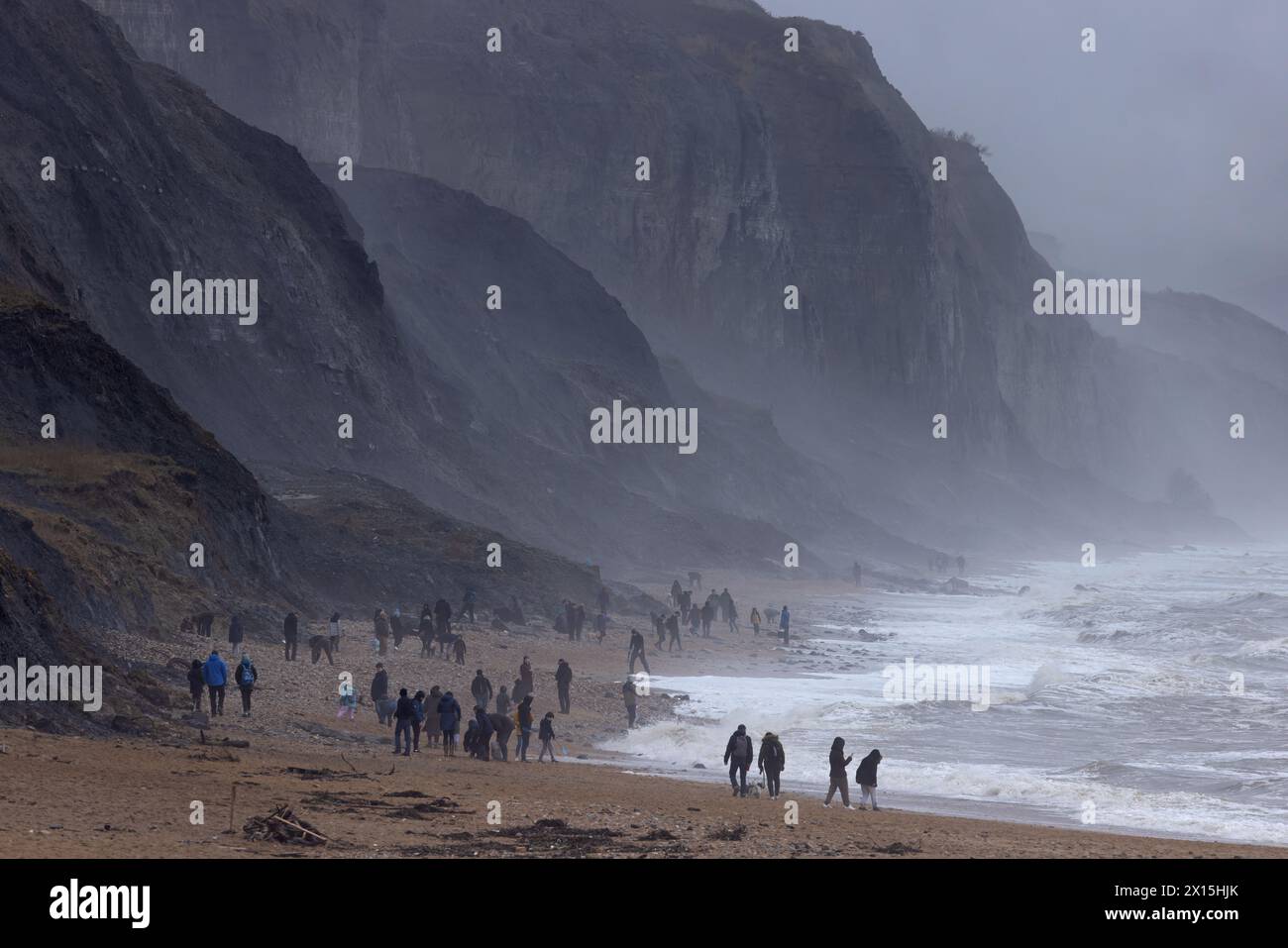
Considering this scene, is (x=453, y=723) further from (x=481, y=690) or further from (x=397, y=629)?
(x=397, y=629)

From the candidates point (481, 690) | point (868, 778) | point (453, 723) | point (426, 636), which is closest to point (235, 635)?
point (481, 690)

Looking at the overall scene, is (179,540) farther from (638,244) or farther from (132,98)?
(638,244)

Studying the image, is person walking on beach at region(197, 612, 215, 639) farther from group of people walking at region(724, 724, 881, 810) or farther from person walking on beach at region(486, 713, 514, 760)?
group of people walking at region(724, 724, 881, 810)

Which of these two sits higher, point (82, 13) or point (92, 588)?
point (82, 13)

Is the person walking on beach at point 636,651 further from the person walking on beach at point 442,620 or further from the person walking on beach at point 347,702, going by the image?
the person walking on beach at point 347,702

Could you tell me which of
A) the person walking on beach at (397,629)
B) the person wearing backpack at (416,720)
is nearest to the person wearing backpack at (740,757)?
the person wearing backpack at (416,720)
